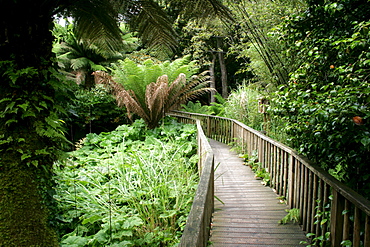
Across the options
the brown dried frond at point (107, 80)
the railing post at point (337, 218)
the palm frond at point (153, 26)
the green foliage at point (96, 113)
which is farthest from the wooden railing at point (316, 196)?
the green foliage at point (96, 113)

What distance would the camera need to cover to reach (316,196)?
295 centimetres

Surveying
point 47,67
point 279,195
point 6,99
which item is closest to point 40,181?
point 6,99

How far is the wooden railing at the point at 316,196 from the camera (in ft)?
6.79

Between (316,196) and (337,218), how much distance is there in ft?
2.14

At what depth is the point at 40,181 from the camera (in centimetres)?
241

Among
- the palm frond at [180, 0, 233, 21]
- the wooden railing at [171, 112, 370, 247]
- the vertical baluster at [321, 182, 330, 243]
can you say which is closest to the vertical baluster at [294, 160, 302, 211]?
the wooden railing at [171, 112, 370, 247]

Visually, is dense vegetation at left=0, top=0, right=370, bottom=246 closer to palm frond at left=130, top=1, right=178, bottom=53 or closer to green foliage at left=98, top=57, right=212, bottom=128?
palm frond at left=130, top=1, right=178, bottom=53

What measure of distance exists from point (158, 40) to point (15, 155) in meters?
1.99

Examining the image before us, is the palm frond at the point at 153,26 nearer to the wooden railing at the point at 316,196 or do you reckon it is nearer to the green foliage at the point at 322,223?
the wooden railing at the point at 316,196

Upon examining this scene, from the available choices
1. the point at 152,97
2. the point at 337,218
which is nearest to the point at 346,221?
the point at 337,218

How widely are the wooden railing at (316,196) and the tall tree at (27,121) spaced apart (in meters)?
2.39

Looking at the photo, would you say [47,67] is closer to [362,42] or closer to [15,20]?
[15,20]

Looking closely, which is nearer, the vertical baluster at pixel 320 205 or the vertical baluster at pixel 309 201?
the vertical baluster at pixel 320 205

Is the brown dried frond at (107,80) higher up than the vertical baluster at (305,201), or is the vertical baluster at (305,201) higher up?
the brown dried frond at (107,80)
